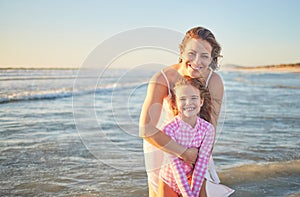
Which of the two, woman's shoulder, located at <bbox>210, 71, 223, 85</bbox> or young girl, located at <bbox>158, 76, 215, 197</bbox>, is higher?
woman's shoulder, located at <bbox>210, 71, 223, 85</bbox>

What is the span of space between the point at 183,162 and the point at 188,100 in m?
0.48

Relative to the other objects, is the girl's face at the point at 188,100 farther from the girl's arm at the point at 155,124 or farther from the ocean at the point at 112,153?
the ocean at the point at 112,153

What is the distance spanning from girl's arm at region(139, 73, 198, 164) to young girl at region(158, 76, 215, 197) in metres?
0.05

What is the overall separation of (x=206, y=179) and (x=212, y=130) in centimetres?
39

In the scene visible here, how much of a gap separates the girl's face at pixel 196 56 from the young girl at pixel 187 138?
0.07m

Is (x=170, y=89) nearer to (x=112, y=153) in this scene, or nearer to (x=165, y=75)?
(x=165, y=75)

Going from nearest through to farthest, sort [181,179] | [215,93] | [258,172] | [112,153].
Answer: [181,179]
[215,93]
[112,153]
[258,172]

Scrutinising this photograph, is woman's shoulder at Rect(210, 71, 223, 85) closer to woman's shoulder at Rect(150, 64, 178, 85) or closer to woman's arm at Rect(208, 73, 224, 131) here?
woman's arm at Rect(208, 73, 224, 131)

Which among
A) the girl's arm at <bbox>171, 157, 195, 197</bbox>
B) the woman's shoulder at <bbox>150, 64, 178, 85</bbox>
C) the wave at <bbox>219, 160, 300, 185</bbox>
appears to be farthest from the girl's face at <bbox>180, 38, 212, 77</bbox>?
the wave at <bbox>219, 160, 300, 185</bbox>

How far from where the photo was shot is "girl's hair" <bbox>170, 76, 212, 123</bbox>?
116 inches

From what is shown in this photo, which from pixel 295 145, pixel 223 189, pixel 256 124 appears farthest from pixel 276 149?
pixel 223 189

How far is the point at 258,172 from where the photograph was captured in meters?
4.86

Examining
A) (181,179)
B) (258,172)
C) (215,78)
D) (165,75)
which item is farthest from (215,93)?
(258,172)

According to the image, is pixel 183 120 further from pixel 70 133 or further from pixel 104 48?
pixel 70 133
